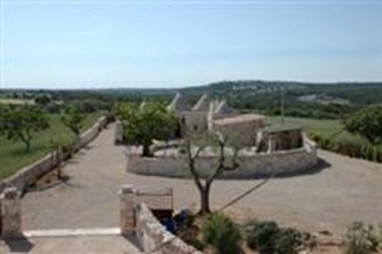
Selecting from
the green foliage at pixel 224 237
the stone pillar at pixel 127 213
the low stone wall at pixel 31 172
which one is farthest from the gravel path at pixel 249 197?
the green foliage at pixel 224 237

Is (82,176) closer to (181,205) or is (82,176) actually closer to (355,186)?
(181,205)

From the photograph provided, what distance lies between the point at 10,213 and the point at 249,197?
11.4 m

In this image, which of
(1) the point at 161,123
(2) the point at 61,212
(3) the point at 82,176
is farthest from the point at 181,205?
(1) the point at 161,123

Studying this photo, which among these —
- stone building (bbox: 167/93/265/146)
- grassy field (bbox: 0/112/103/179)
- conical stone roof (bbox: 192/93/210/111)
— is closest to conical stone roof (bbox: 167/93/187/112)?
stone building (bbox: 167/93/265/146)

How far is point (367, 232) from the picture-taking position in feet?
47.4

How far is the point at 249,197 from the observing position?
84.8 feet

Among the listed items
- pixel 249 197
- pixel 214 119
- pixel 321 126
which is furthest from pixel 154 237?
pixel 321 126

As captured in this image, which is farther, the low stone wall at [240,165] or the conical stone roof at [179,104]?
the conical stone roof at [179,104]

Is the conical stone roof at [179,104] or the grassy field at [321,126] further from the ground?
the conical stone roof at [179,104]

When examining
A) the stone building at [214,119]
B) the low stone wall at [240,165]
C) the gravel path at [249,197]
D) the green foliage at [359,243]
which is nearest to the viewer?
the green foliage at [359,243]

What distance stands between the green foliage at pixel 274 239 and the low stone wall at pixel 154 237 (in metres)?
2.43

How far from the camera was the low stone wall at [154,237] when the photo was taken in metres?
13.1

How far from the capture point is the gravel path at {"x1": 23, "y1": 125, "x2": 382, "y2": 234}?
21281mm

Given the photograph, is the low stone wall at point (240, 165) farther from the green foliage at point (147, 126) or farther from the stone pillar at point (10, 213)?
the stone pillar at point (10, 213)
